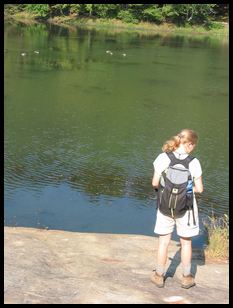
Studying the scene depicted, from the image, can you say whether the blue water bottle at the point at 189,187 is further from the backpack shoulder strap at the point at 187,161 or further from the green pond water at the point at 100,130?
the green pond water at the point at 100,130

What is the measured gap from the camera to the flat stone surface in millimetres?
4105

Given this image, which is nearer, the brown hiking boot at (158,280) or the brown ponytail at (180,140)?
the brown ponytail at (180,140)

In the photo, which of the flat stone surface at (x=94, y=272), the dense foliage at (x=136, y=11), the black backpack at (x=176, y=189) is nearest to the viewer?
the flat stone surface at (x=94, y=272)

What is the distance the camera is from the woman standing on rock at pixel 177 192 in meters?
4.22

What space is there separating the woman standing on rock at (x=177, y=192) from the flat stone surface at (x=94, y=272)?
25 cm

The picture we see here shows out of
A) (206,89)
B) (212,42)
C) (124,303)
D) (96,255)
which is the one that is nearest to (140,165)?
(96,255)

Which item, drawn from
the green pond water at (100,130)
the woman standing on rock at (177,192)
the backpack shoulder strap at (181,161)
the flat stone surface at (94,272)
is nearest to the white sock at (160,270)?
the woman standing on rock at (177,192)

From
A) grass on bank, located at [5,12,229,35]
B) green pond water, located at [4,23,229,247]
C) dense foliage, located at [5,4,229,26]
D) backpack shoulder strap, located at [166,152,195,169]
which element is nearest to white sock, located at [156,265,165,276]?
backpack shoulder strap, located at [166,152,195,169]

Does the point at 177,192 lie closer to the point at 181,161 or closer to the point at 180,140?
the point at 181,161

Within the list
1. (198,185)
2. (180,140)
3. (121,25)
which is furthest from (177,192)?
(121,25)

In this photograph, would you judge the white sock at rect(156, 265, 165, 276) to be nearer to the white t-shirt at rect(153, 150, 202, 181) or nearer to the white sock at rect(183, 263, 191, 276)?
the white sock at rect(183, 263, 191, 276)

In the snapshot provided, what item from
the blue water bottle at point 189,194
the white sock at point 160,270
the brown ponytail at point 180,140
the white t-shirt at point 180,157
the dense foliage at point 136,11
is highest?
the dense foliage at point 136,11

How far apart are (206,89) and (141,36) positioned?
21.1m

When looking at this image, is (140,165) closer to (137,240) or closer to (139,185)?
(139,185)
